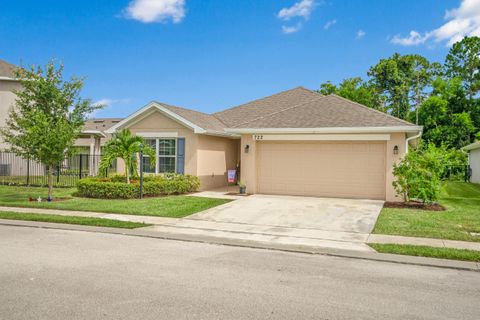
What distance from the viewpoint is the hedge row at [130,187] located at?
1538 centimetres

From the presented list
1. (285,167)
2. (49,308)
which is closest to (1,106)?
(285,167)

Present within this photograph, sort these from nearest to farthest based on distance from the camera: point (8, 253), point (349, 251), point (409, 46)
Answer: point (8, 253) → point (349, 251) → point (409, 46)

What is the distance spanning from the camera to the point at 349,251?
7.87 metres

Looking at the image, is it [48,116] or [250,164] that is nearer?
[48,116]

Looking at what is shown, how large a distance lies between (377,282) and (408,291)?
50 centimetres

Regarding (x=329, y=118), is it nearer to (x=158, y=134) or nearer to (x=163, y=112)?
(x=163, y=112)

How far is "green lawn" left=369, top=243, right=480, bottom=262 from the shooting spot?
24.2 feet

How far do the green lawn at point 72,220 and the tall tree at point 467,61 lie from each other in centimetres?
4124

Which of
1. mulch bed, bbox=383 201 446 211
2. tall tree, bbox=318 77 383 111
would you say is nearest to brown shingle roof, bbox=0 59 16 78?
mulch bed, bbox=383 201 446 211

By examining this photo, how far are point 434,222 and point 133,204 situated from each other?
9.43 meters

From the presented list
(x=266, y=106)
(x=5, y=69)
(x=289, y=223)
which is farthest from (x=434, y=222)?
(x=5, y=69)

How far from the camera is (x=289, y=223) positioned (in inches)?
429

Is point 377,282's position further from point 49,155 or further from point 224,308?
point 49,155

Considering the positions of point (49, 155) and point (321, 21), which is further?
point (321, 21)
